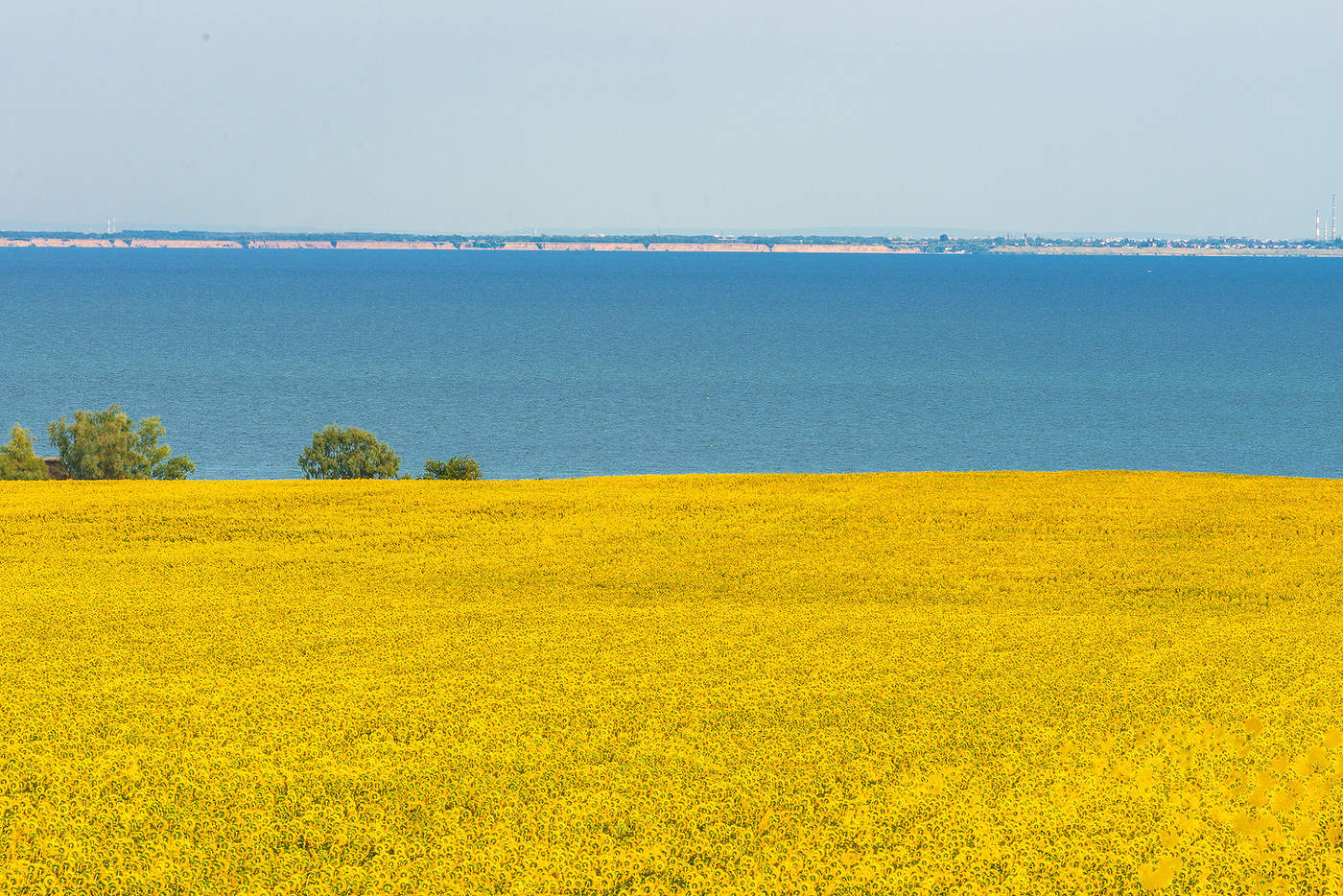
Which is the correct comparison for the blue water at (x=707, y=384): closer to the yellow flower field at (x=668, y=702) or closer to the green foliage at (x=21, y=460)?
the green foliage at (x=21, y=460)

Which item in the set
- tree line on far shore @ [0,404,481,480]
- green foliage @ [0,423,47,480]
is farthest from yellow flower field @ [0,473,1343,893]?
tree line on far shore @ [0,404,481,480]

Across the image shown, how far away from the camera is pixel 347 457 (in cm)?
3903

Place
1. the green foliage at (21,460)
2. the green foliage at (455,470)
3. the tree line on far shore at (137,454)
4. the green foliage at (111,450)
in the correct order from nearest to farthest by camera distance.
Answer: the green foliage at (455,470)
the green foliage at (21,460)
the tree line on far shore at (137,454)
the green foliage at (111,450)

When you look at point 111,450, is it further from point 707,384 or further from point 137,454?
point 707,384

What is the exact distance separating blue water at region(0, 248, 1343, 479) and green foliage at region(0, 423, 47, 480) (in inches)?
714

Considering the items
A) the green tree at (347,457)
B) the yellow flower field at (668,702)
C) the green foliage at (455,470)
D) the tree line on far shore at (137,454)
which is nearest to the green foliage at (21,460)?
the tree line on far shore at (137,454)

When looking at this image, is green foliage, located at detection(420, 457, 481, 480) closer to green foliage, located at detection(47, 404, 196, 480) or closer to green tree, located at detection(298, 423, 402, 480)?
green tree, located at detection(298, 423, 402, 480)

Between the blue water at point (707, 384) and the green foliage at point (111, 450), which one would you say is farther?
the blue water at point (707, 384)

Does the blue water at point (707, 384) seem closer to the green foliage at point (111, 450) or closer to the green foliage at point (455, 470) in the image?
the green foliage at point (111, 450)

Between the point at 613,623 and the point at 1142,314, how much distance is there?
146 m

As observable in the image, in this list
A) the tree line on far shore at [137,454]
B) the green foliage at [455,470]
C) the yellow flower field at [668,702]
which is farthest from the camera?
the tree line on far shore at [137,454]

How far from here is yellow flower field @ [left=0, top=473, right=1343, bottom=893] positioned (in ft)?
23.9

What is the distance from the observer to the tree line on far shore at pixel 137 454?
37.0 metres

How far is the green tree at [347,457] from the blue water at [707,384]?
15.0m
